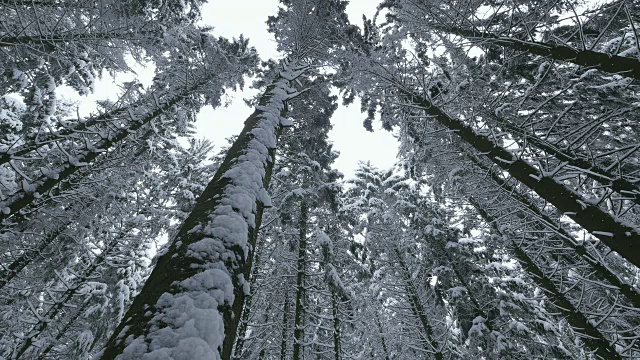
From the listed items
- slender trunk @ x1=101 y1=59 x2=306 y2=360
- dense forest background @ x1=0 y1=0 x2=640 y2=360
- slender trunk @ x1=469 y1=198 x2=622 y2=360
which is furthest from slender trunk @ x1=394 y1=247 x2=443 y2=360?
slender trunk @ x1=101 y1=59 x2=306 y2=360

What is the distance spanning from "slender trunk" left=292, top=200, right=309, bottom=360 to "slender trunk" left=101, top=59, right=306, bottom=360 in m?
7.75

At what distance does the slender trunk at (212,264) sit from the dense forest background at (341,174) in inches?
1.9

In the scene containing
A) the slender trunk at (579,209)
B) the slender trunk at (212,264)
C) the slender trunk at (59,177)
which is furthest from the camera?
the slender trunk at (59,177)

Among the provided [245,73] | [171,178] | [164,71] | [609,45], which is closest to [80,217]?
[171,178]

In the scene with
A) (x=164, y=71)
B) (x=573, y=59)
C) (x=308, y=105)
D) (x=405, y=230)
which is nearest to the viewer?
(x=573, y=59)

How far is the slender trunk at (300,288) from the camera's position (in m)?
9.94

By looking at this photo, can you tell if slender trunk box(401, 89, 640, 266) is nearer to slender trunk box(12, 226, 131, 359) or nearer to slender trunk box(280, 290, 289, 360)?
slender trunk box(280, 290, 289, 360)

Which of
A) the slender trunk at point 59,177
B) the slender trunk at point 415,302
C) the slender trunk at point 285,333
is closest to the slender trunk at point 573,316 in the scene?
the slender trunk at point 415,302

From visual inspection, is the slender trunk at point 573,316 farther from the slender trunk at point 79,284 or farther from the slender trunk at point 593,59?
the slender trunk at point 79,284

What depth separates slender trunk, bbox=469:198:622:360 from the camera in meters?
6.95

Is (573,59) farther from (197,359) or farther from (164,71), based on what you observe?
(164,71)

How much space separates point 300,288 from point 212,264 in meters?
9.61

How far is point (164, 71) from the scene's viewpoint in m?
13.6

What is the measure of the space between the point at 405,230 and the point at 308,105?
9.18m
